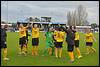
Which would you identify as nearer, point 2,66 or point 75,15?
point 2,66

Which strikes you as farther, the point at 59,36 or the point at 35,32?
the point at 35,32

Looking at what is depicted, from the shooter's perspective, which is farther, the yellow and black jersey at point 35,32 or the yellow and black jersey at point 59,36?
the yellow and black jersey at point 35,32

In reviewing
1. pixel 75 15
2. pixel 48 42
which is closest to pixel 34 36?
pixel 48 42

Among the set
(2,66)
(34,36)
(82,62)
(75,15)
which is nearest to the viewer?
(2,66)

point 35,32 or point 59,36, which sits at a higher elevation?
point 35,32

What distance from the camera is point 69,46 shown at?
1812cm

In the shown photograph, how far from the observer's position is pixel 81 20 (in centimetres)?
11094

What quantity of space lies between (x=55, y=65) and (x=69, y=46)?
1951mm

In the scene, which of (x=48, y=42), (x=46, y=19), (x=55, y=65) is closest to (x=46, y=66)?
(x=55, y=65)

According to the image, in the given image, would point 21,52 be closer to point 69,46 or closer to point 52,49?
point 52,49

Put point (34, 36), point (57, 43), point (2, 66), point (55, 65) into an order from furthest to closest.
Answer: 1. point (34, 36)
2. point (57, 43)
3. point (55, 65)
4. point (2, 66)

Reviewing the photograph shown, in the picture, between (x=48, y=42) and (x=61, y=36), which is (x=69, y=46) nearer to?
(x=61, y=36)

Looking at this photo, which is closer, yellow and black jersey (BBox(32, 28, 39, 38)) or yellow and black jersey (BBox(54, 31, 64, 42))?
yellow and black jersey (BBox(54, 31, 64, 42))

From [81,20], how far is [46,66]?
95.5 metres
